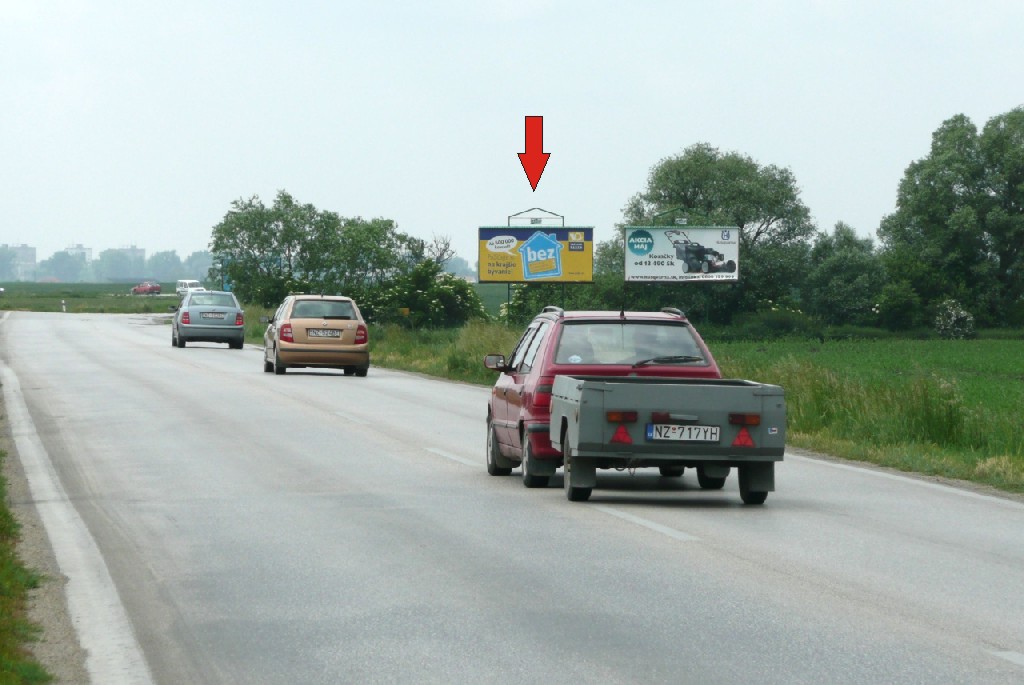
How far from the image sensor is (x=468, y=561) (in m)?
9.66

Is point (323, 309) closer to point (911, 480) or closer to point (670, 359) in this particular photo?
point (911, 480)

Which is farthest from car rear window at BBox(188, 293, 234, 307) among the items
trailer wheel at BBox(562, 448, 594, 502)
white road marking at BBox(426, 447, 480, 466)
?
trailer wheel at BBox(562, 448, 594, 502)

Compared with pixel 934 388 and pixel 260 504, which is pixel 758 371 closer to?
pixel 934 388

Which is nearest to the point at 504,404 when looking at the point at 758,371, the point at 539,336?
the point at 539,336

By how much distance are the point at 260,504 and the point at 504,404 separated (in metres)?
2.92

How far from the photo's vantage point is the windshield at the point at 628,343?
13914 mm

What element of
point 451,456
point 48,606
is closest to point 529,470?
point 451,456

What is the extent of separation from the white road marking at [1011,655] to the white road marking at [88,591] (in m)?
3.48

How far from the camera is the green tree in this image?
337 feet

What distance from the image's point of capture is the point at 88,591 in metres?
8.67

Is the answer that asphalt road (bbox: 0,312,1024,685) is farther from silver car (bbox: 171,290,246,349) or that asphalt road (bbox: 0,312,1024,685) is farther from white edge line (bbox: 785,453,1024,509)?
silver car (bbox: 171,290,246,349)

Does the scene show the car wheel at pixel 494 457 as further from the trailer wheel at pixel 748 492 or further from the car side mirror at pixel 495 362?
the trailer wheel at pixel 748 492

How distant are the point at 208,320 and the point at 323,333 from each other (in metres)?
13.5

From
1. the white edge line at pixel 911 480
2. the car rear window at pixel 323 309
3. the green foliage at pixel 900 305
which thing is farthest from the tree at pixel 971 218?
the white edge line at pixel 911 480
